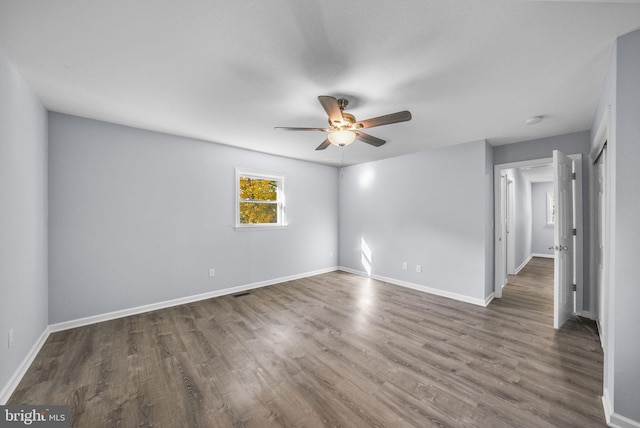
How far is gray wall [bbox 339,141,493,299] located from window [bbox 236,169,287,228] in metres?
1.70

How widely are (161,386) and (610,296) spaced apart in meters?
3.31


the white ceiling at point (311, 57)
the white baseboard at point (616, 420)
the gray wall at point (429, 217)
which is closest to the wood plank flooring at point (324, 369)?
the white baseboard at point (616, 420)

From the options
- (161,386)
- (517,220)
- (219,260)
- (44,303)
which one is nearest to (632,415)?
(161,386)

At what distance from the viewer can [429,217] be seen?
425 centimetres

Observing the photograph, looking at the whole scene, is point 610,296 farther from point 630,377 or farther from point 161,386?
point 161,386

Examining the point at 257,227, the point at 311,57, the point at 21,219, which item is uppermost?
the point at 311,57

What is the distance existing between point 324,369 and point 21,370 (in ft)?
8.14

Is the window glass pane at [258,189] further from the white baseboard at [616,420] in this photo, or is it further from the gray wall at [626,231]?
the white baseboard at [616,420]

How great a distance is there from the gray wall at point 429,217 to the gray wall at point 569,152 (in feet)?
1.39

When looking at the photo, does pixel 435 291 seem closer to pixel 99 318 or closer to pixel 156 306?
pixel 156 306

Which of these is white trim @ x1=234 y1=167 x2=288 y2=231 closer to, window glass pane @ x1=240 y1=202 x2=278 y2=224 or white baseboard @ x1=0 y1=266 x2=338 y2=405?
window glass pane @ x1=240 y1=202 x2=278 y2=224

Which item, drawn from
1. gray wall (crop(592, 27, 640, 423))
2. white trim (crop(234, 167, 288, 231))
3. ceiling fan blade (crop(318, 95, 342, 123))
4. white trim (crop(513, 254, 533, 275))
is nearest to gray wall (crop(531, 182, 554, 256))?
white trim (crop(513, 254, 533, 275))

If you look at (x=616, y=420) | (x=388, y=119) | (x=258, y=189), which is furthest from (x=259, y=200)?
(x=616, y=420)

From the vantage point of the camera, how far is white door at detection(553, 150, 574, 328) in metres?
2.85
